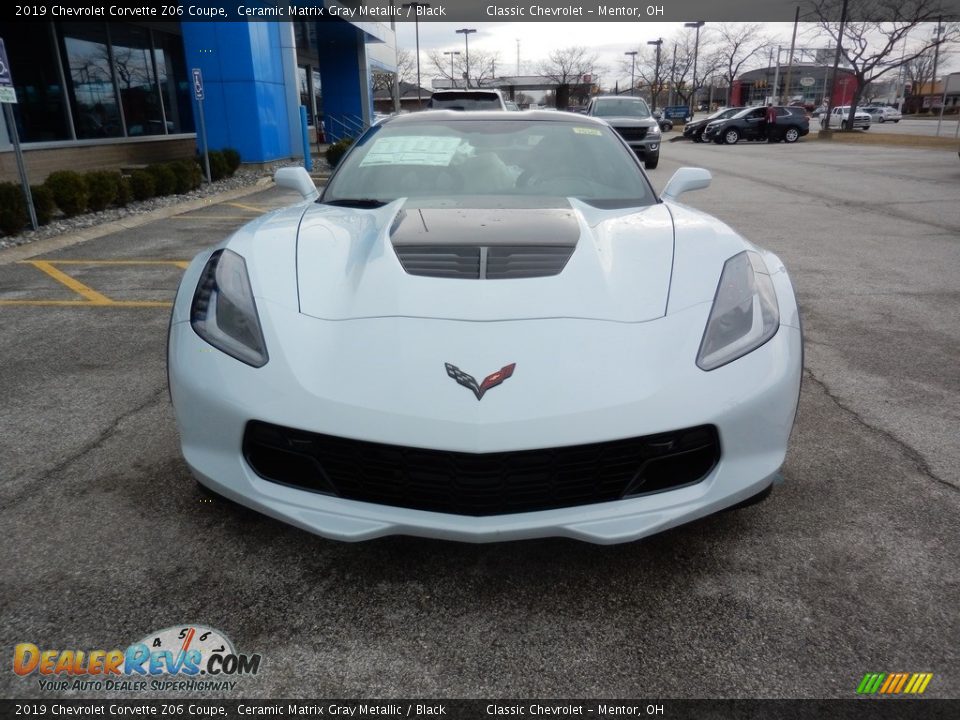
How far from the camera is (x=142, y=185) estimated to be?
10375 millimetres

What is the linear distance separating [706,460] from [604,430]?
0.37 meters

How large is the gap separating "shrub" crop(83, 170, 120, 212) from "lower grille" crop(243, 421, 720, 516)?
29.6 ft

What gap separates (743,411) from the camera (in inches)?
72.6

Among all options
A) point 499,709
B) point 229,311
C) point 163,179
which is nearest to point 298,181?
point 229,311

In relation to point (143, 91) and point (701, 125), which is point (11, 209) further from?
point (701, 125)

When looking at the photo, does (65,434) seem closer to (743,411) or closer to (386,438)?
(386,438)

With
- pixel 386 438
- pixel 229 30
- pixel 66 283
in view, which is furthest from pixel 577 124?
pixel 229 30

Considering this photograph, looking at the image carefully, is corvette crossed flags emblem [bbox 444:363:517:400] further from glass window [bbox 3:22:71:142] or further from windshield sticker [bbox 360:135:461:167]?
glass window [bbox 3:22:71:142]

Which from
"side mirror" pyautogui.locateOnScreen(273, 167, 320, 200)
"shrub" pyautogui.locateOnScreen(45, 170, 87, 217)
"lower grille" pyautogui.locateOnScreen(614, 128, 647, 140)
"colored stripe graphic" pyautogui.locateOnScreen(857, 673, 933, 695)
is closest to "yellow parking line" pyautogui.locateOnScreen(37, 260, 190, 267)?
"shrub" pyautogui.locateOnScreen(45, 170, 87, 217)

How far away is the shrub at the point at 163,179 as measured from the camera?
10.8 metres

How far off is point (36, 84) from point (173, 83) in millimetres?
4788

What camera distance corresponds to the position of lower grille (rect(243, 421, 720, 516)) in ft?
5.66

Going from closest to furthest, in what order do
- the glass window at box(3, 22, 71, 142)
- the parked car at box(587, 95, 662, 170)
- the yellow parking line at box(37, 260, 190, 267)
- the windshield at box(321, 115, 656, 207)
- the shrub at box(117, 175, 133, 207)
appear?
the windshield at box(321, 115, 656, 207)
the yellow parking line at box(37, 260, 190, 267)
the shrub at box(117, 175, 133, 207)
the glass window at box(3, 22, 71, 142)
the parked car at box(587, 95, 662, 170)

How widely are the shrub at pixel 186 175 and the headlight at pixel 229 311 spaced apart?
1020 centimetres
